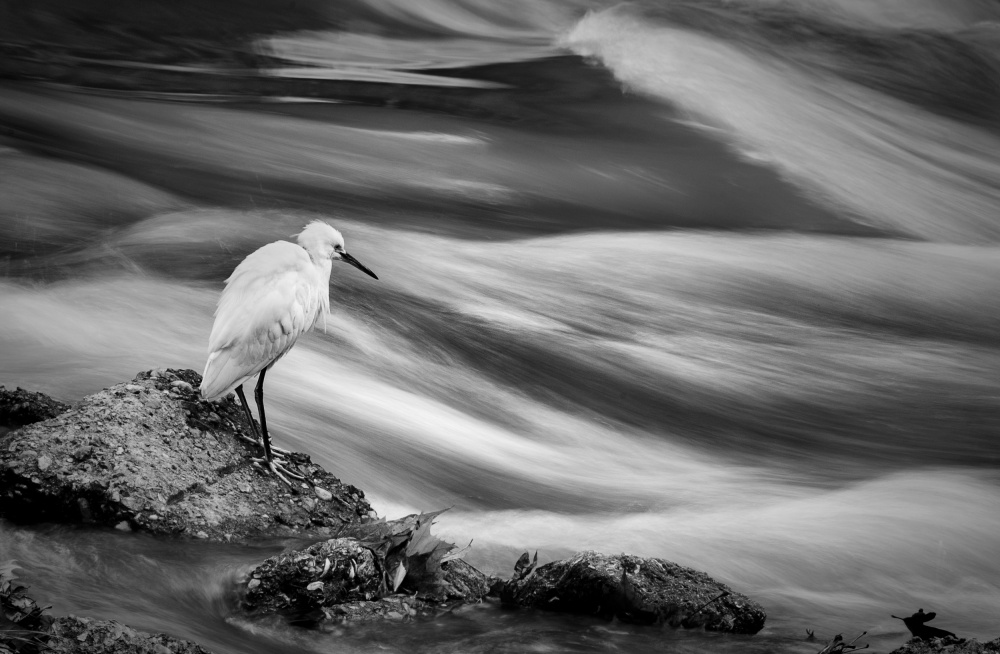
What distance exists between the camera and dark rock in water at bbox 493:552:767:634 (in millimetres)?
2760

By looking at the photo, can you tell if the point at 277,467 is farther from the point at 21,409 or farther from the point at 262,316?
the point at 21,409

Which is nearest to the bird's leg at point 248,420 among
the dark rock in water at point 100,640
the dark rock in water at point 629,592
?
the dark rock in water at point 629,592

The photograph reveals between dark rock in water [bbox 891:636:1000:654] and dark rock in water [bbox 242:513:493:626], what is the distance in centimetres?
115

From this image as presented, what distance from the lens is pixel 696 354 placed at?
4824 mm

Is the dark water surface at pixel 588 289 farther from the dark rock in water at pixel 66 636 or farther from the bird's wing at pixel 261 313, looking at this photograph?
the bird's wing at pixel 261 313

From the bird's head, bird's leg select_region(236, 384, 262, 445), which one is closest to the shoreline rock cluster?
bird's leg select_region(236, 384, 262, 445)

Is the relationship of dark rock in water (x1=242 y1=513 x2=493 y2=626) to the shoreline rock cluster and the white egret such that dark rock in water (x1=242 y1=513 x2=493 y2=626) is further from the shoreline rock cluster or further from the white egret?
the white egret

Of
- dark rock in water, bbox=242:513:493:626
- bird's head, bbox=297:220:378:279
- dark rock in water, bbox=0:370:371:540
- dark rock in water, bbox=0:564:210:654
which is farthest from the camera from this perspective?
bird's head, bbox=297:220:378:279

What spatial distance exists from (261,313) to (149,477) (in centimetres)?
59

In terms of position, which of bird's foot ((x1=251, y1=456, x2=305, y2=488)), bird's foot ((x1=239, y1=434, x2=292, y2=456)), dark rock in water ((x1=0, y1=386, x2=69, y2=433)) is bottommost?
dark rock in water ((x1=0, y1=386, x2=69, y2=433))

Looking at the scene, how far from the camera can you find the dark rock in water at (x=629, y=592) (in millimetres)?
2760

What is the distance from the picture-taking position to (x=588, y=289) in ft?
16.4

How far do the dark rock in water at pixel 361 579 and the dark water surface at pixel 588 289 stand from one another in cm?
6

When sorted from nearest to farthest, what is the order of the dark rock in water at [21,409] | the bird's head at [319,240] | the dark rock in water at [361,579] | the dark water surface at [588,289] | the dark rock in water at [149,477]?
1. the dark rock in water at [361,579]
2. the dark rock in water at [149,477]
3. the dark rock in water at [21,409]
4. the bird's head at [319,240]
5. the dark water surface at [588,289]
